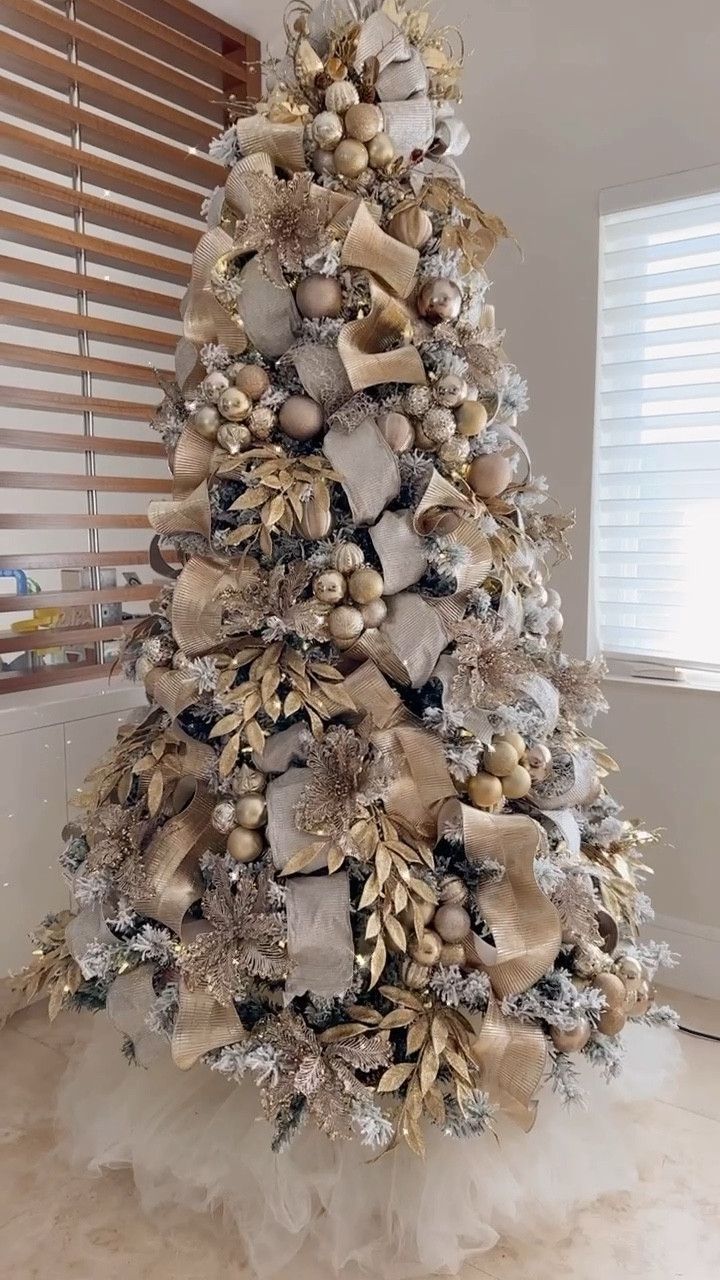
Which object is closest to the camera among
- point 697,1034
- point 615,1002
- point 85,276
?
point 615,1002

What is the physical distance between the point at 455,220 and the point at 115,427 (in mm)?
1160

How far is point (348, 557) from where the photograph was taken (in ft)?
3.62

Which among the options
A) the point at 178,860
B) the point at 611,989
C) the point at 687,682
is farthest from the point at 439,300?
the point at 687,682

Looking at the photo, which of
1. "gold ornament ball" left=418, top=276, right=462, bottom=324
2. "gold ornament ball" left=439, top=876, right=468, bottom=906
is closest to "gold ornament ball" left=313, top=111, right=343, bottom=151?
"gold ornament ball" left=418, top=276, right=462, bottom=324

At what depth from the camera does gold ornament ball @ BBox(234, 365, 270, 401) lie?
115cm

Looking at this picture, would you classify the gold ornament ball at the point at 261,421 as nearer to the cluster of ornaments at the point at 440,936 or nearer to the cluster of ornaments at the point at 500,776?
the cluster of ornaments at the point at 500,776

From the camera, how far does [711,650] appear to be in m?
1.94

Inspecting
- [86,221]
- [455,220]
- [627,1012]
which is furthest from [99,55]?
[627,1012]

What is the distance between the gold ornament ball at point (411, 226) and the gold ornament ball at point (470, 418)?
228 mm

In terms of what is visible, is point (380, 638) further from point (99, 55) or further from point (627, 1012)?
point (99, 55)

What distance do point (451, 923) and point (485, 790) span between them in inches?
6.5

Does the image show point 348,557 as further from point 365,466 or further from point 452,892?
point 452,892

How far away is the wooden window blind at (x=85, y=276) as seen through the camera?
5.89 ft

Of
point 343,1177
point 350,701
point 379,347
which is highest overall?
point 379,347
